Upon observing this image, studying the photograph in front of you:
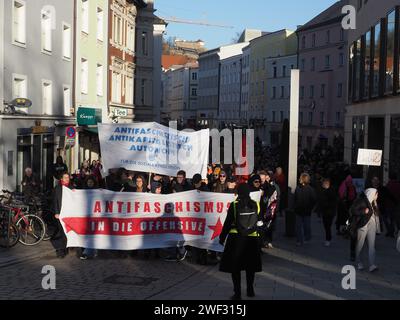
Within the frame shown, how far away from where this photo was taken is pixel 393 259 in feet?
47.8

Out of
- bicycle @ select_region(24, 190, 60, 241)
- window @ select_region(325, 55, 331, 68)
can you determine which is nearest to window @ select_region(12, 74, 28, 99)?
bicycle @ select_region(24, 190, 60, 241)

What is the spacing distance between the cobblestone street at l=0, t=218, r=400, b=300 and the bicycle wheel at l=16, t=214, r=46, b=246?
37cm

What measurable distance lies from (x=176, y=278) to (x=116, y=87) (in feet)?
106

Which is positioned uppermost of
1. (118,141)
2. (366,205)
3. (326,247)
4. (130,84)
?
(130,84)

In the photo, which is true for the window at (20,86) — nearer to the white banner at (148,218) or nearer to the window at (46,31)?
the window at (46,31)

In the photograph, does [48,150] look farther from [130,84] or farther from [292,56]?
[292,56]

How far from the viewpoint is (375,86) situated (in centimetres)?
3066

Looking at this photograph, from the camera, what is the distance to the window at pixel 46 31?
26672mm

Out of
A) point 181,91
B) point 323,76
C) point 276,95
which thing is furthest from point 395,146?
point 181,91

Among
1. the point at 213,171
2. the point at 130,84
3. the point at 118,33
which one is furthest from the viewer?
the point at 130,84

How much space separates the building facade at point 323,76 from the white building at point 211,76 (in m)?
37.9
